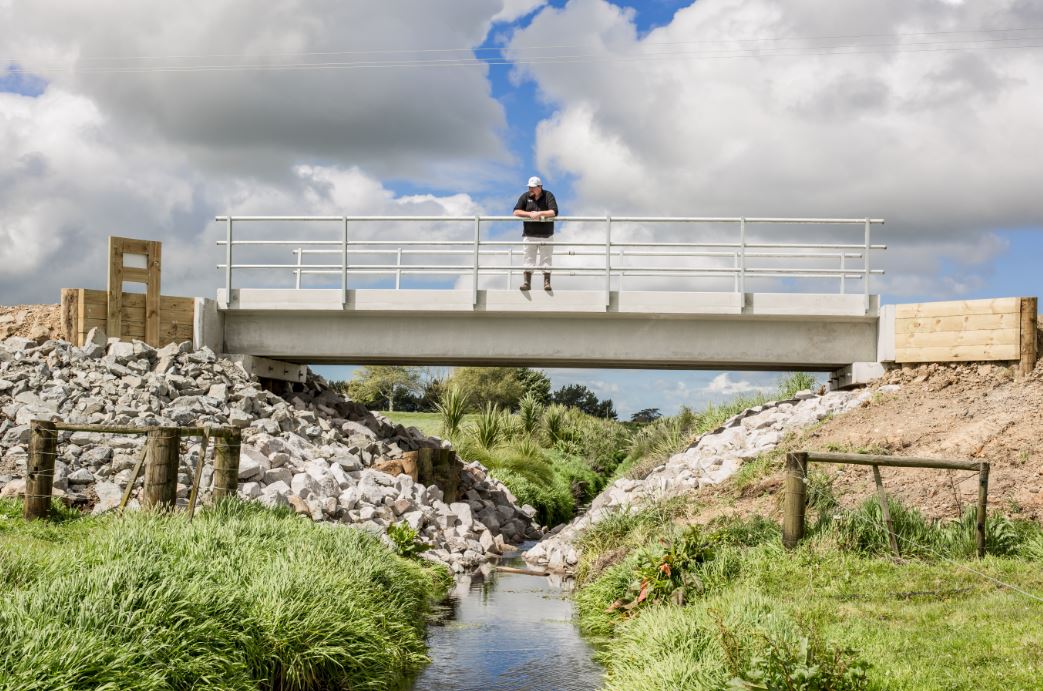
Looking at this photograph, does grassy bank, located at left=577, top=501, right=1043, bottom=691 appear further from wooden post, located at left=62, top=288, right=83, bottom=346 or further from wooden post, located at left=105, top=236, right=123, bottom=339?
wooden post, located at left=62, top=288, right=83, bottom=346

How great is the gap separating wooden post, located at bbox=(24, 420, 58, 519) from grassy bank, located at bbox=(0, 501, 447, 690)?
0.36m

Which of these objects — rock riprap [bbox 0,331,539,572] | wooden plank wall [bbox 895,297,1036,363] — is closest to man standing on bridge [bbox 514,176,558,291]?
rock riprap [bbox 0,331,539,572]

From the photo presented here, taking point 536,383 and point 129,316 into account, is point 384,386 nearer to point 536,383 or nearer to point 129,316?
point 536,383

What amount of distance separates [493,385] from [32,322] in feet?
101

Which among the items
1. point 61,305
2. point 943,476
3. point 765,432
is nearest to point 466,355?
point 765,432

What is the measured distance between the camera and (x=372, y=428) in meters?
21.3

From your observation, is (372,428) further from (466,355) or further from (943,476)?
(943,476)

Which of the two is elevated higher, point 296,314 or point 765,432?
point 296,314

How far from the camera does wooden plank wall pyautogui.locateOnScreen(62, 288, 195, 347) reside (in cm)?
1947

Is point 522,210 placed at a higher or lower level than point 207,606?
higher

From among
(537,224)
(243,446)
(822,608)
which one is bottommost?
(822,608)

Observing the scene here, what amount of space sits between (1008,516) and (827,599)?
3.58 metres

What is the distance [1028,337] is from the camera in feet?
57.4

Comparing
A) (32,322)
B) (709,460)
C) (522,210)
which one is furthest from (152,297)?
(709,460)
